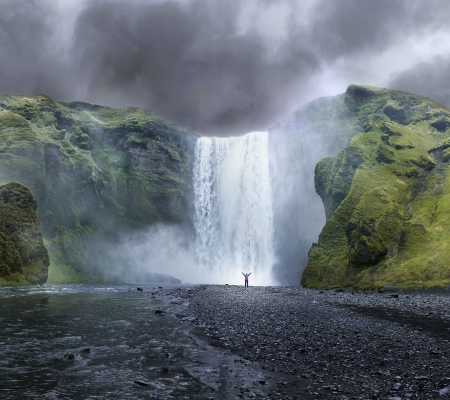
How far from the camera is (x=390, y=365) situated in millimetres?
10656

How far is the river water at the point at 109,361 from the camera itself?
894 centimetres

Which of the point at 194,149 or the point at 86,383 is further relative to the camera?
the point at 194,149

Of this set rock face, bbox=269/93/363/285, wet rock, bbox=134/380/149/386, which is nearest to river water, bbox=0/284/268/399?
wet rock, bbox=134/380/149/386

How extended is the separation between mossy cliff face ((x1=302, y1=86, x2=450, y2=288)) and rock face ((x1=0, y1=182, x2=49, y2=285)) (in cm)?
4508

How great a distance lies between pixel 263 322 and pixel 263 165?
82113mm

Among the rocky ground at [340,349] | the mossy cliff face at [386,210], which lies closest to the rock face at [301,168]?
the mossy cliff face at [386,210]

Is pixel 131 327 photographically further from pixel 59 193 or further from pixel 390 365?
pixel 59 193

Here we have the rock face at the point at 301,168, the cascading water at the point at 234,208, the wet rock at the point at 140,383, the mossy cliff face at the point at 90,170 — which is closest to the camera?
the wet rock at the point at 140,383

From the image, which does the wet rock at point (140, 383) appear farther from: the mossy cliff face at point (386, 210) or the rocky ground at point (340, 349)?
the mossy cliff face at point (386, 210)

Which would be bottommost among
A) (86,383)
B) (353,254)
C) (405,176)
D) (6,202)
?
(86,383)

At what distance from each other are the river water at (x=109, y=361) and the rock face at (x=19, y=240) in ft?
151

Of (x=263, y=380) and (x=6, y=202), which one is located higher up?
(x=6, y=202)

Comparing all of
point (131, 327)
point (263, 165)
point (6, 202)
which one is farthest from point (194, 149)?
point (131, 327)

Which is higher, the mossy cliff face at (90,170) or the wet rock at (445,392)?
the mossy cliff face at (90,170)
